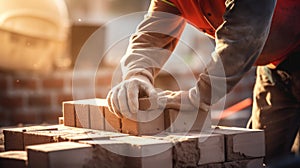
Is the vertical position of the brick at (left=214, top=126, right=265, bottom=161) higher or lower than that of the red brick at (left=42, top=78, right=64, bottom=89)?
lower

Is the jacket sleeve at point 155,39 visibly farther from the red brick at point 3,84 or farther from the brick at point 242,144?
the red brick at point 3,84

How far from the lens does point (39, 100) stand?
23.6ft

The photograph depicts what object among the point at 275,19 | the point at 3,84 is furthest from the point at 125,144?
the point at 3,84

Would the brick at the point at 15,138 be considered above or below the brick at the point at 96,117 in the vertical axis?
below

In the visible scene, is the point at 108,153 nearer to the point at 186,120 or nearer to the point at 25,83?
the point at 186,120

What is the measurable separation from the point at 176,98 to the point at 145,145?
42 centimetres

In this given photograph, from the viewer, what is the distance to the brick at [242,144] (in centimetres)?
316

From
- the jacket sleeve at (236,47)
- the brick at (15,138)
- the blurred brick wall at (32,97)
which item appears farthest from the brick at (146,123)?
the blurred brick wall at (32,97)

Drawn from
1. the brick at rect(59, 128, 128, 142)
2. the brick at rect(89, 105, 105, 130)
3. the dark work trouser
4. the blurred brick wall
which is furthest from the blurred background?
the brick at rect(59, 128, 128, 142)

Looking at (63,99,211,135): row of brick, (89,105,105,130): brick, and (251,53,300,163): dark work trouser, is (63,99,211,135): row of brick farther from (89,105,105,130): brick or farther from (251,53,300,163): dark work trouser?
(251,53,300,163): dark work trouser

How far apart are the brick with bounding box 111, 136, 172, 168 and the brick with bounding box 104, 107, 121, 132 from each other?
36 centimetres

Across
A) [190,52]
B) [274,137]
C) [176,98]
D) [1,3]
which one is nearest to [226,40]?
[176,98]

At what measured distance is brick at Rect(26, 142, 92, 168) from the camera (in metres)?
2.74

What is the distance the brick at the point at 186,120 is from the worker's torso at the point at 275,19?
657 millimetres
